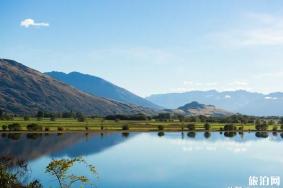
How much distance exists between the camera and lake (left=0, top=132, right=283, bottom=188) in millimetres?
65375

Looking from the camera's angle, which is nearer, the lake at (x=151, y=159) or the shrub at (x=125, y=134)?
the lake at (x=151, y=159)

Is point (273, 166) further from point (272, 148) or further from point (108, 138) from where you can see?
point (108, 138)

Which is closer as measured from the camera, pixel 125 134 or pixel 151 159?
pixel 151 159

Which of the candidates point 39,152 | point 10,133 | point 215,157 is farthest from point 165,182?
point 10,133

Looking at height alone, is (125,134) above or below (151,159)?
above

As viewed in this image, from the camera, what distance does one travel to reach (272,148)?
112 metres

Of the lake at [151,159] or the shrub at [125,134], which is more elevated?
the shrub at [125,134]

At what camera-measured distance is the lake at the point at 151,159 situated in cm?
6538

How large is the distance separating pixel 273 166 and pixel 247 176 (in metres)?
13.6

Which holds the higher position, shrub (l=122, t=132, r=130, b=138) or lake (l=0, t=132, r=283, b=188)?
shrub (l=122, t=132, r=130, b=138)

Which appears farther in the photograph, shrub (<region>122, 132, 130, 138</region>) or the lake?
shrub (<region>122, 132, 130, 138</region>)

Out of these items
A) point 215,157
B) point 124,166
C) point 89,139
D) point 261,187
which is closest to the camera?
point 261,187

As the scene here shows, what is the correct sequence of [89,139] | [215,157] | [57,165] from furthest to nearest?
[89,139], [215,157], [57,165]

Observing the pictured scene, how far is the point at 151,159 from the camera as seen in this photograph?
293ft
